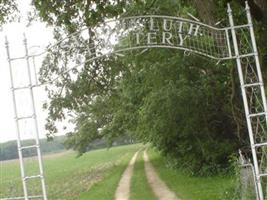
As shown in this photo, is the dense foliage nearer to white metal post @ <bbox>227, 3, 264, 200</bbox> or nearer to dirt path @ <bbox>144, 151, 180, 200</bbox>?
dirt path @ <bbox>144, 151, 180, 200</bbox>

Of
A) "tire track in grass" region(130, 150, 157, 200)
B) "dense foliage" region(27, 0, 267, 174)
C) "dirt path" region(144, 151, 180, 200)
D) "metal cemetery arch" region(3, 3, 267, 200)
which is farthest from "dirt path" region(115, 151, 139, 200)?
"metal cemetery arch" region(3, 3, 267, 200)

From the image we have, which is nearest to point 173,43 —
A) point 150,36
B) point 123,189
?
point 150,36

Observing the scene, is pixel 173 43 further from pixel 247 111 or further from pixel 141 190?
pixel 141 190

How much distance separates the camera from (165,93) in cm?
2317

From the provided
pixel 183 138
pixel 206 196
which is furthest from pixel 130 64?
pixel 206 196

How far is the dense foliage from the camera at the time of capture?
49.7ft

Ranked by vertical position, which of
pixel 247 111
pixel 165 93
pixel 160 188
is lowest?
pixel 160 188

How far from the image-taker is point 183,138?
86.9ft

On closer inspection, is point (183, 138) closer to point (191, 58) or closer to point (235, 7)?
point (191, 58)

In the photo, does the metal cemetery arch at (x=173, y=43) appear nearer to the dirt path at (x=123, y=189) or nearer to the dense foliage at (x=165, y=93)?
the dense foliage at (x=165, y=93)

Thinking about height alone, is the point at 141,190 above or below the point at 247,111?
below

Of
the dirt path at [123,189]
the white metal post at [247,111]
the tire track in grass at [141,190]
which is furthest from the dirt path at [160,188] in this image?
the white metal post at [247,111]

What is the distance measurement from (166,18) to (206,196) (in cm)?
1044

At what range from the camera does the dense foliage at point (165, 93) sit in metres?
15.1
